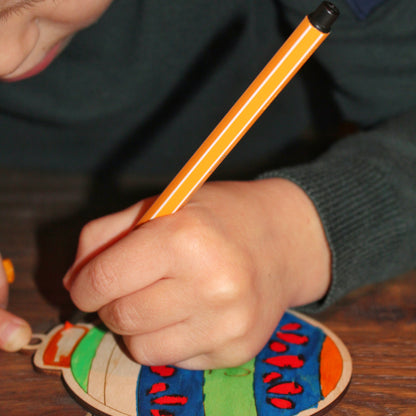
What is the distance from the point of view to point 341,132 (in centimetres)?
109

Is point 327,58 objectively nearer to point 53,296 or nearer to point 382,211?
point 382,211

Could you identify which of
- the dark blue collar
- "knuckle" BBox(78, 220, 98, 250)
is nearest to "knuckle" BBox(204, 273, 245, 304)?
"knuckle" BBox(78, 220, 98, 250)

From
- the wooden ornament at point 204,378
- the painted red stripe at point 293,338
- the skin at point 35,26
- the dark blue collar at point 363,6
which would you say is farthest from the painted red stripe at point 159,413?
the dark blue collar at point 363,6

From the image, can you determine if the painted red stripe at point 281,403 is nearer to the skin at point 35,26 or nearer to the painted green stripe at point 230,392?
the painted green stripe at point 230,392

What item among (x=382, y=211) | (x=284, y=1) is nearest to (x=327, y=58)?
(x=284, y=1)

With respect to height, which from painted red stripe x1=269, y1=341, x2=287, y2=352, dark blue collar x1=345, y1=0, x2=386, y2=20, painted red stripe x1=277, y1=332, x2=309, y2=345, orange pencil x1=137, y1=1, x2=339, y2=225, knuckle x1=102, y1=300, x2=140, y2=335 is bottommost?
painted red stripe x1=277, y1=332, x2=309, y2=345

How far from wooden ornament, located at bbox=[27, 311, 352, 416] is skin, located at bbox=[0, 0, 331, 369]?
0.5 inches

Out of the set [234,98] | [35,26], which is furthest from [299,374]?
[234,98]

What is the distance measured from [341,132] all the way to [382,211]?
657mm

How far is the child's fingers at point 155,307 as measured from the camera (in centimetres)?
33

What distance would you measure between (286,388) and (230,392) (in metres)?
0.04

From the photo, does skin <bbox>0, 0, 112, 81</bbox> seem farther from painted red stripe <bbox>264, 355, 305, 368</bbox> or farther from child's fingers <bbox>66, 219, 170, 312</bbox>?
painted red stripe <bbox>264, 355, 305, 368</bbox>

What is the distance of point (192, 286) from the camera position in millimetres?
336

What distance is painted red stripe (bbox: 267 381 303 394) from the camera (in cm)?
32
